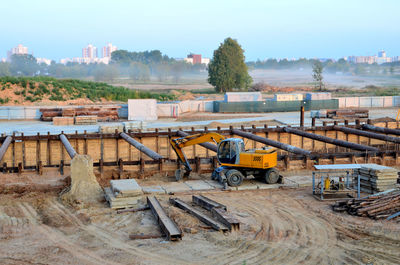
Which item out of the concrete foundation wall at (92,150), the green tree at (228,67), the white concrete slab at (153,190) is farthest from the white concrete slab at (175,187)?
the green tree at (228,67)

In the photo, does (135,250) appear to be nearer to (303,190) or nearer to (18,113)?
(303,190)

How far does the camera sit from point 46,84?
5912 cm

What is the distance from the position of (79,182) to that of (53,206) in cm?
116

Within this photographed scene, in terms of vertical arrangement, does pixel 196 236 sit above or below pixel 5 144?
below

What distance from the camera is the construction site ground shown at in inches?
404

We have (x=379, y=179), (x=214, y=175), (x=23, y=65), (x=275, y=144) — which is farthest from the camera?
(x=23, y=65)

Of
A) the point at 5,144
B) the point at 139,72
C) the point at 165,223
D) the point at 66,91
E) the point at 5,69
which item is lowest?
the point at 165,223

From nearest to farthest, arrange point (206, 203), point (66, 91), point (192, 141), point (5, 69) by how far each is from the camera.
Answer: point (206, 203)
point (192, 141)
point (66, 91)
point (5, 69)

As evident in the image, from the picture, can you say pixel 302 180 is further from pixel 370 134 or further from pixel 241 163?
pixel 370 134

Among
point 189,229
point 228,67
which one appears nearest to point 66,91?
point 228,67

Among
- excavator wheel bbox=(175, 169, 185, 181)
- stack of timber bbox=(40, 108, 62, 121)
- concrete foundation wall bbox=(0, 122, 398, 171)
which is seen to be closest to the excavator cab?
excavator wheel bbox=(175, 169, 185, 181)

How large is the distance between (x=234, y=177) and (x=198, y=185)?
136cm

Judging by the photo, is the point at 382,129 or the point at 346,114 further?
the point at 346,114

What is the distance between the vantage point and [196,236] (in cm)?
1147
